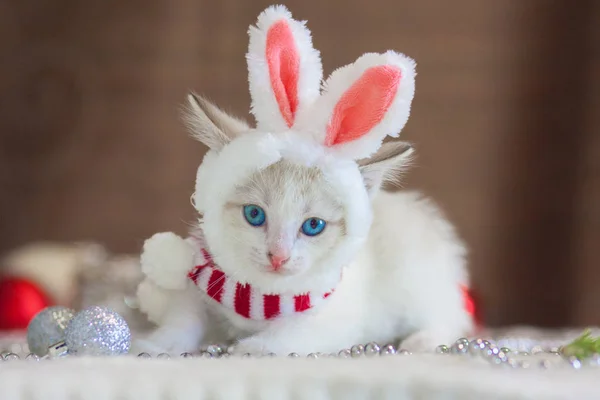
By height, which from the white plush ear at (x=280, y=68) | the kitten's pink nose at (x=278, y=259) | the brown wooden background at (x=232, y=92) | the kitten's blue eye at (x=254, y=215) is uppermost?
the brown wooden background at (x=232, y=92)

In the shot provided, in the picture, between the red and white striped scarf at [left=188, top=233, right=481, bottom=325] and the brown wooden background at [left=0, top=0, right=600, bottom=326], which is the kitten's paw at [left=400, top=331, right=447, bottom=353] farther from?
the brown wooden background at [left=0, top=0, right=600, bottom=326]

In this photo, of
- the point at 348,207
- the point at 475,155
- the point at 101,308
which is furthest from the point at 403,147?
the point at 475,155

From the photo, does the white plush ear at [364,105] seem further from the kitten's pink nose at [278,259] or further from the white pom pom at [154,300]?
the white pom pom at [154,300]

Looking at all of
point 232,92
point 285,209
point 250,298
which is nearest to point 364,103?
point 285,209

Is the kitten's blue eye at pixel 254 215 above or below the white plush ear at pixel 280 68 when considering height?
below

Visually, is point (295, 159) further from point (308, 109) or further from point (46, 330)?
point (46, 330)

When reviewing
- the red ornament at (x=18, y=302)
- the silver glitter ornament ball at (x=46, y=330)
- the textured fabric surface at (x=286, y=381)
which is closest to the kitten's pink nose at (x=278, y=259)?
the textured fabric surface at (x=286, y=381)

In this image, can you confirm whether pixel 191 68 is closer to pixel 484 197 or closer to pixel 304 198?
pixel 484 197
